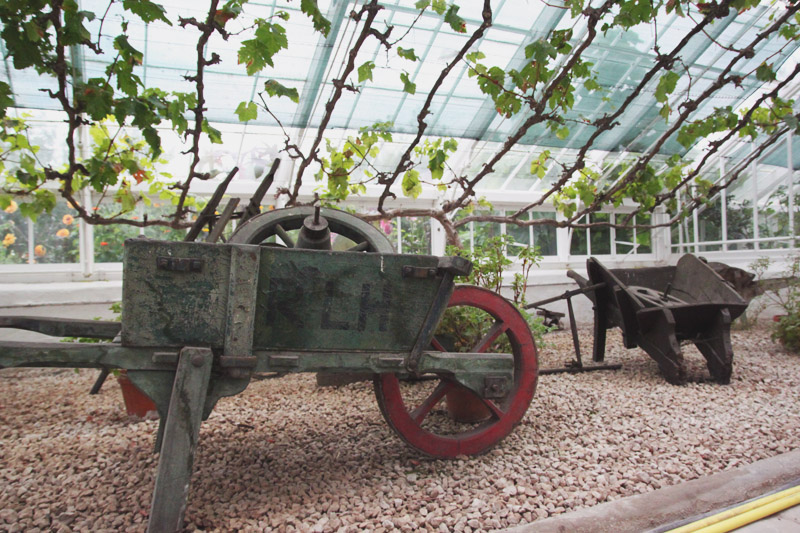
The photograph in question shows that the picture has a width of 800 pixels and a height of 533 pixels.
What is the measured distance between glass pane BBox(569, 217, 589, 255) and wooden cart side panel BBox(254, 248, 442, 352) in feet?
25.3

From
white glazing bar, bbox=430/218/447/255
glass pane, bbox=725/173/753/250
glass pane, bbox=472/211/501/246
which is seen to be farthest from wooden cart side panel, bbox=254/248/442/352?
glass pane, bbox=725/173/753/250

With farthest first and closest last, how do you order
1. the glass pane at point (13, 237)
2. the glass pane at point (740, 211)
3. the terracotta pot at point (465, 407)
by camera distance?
1. the glass pane at point (740, 211)
2. the glass pane at point (13, 237)
3. the terracotta pot at point (465, 407)

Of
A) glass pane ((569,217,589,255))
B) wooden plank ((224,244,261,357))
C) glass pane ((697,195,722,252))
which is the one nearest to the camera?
wooden plank ((224,244,261,357))

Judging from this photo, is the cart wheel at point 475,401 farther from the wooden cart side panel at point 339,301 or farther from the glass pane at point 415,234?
the glass pane at point 415,234

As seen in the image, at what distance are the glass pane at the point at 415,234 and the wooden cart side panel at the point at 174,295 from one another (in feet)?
19.9

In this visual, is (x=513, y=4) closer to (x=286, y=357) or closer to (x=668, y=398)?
(x=668, y=398)

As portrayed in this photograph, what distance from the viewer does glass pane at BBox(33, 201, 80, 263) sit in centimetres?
611

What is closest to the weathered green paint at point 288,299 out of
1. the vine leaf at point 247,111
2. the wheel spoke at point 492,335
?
the wheel spoke at point 492,335

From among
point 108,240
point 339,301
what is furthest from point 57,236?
point 339,301

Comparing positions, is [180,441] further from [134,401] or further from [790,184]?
[790,184]

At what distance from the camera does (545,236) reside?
29.3ft

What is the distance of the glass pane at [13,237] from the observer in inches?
232

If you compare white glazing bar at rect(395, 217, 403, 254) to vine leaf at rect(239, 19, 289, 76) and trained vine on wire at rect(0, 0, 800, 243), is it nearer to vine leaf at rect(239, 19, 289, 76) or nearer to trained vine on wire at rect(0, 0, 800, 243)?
trained vine on wire at rect(0, 0, 800, 243)

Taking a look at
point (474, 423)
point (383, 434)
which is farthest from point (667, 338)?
point (383, 434)
